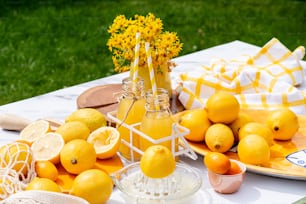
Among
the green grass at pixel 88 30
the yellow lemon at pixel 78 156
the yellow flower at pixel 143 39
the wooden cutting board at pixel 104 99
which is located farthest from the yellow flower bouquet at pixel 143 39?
the green grass at pixel 88 30

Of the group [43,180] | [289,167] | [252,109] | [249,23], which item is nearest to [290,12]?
[249,23]

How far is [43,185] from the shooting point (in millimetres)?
1378

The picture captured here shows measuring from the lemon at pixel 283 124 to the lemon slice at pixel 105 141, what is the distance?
43 cm

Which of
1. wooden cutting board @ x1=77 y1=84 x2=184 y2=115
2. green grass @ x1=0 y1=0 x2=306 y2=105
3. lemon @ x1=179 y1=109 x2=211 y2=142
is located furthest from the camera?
green grass @ x1=0 y1=0 x2=306 y2=105

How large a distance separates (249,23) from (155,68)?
3241 millimetres

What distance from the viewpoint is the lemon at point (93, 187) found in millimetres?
1403

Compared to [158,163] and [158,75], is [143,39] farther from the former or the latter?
[158,163]

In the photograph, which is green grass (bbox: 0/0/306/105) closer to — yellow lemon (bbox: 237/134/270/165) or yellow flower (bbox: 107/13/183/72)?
yellow flower (bbox: 107/13/183/72)

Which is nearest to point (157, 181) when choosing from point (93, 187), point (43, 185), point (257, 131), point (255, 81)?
point (93, 187)

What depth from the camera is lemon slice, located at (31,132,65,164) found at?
157 cm

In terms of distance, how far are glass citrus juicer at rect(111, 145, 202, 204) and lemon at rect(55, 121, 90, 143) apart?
0.57 feet

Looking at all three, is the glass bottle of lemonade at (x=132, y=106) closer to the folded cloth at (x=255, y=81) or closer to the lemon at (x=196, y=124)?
the lemon at (x=196, y=124)

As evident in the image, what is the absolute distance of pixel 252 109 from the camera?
1.93 metres

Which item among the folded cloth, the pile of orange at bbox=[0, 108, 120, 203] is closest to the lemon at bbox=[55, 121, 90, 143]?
the pile of orange at bbox=[0, 108, 120, 203]
